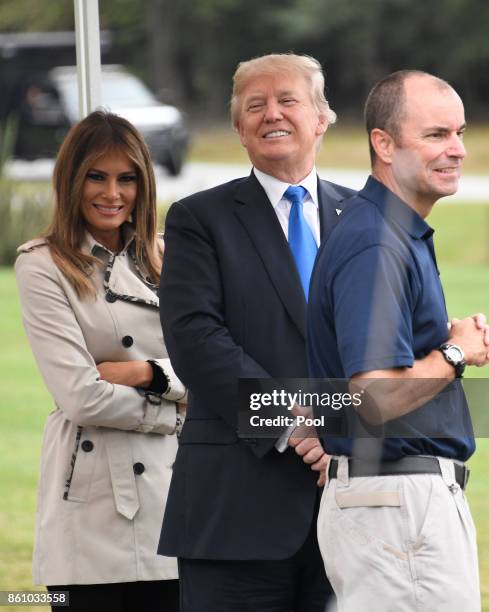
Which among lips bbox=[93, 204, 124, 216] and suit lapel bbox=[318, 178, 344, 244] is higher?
lips bbox=[93, 204, 124, 216]

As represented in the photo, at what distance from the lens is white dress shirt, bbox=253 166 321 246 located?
2.83 metres

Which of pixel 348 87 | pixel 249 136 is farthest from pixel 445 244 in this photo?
pixel 249 136

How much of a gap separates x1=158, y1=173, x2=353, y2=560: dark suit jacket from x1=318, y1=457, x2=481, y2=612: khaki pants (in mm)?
511

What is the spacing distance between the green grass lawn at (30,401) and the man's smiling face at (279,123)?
233 cm

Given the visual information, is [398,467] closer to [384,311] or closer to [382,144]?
[384,311]

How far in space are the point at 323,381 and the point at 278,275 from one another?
55 cm

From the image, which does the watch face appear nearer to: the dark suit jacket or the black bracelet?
the dark suit jacket

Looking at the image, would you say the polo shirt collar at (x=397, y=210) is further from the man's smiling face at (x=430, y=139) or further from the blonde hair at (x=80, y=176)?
the blonde hair at (x=80, y=176)

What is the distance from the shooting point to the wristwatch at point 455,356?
2.09 meters

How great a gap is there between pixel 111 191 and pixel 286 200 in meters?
0.44

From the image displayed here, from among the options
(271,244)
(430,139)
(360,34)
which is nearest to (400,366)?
(430,139)

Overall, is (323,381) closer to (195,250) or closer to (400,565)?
(400,565)

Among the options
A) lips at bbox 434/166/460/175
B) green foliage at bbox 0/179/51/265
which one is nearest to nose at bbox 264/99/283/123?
lips at bbox 434/166/460/175

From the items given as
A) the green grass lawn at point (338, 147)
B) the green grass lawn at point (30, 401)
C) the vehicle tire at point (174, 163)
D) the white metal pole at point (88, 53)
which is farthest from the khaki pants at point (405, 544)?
the vehicle tire at point (174, 163)
